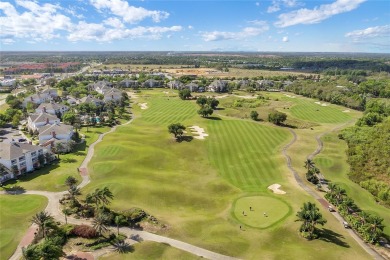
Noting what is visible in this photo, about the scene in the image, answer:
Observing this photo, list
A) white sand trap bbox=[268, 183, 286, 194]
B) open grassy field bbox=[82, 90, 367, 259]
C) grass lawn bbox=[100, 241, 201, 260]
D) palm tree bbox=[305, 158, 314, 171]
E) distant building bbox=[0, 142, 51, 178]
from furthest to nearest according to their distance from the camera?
1. palm tree bbox=[305, 158, 314, 171]
2. distant building bbox=[0, 142, 51, 178]
3. white sand trap bbox=[268, 183, 286, 194]
4. open grassy field bbox=[82, 90, 367, 259]
5. grass lawn bbox=[100, 241, 201, 260]

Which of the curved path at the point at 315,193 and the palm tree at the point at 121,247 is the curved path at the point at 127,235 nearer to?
the palm tree at the point at 121,247

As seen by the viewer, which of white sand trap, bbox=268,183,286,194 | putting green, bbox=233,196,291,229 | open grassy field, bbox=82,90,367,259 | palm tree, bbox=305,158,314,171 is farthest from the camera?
palm tree, bbox=305,158,314,171

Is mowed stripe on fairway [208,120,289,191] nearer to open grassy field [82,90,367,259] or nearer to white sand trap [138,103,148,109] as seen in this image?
open grassy field [82,90,367,259]

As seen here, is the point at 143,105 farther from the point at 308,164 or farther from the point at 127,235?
the point at 127,235

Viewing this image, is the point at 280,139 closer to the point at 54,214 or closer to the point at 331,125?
the point at 331,125

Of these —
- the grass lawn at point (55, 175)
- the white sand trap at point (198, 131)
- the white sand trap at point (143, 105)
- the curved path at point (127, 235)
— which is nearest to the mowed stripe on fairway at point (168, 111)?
the white sand trap at point (143, 105)

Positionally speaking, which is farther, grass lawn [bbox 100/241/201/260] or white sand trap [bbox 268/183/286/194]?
white sand trap [bbox 268/183/286/194]

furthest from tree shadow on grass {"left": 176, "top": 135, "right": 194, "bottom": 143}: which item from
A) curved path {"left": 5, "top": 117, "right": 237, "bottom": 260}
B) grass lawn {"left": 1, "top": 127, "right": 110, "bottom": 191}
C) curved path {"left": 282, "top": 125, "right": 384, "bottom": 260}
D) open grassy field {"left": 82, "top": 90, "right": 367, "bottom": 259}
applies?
curved path {"left": 5, "top": 117, "right": 237, "bottom": 260}
